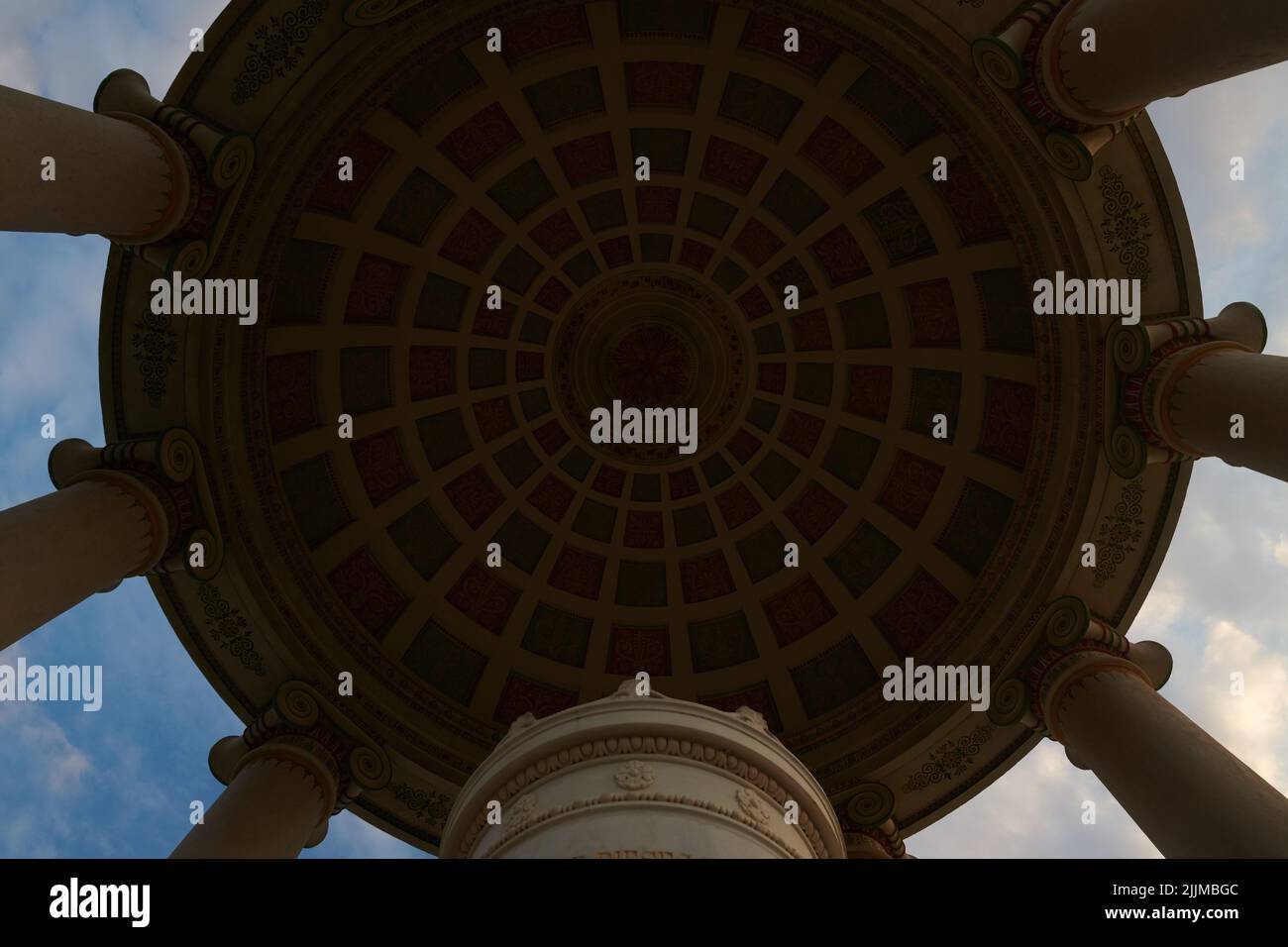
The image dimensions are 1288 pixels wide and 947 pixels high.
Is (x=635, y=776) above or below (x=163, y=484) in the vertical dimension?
below

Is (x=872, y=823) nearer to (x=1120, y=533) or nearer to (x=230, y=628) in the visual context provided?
(x=1120, y=533)

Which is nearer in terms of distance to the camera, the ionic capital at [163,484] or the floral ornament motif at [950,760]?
the ionic capital at [163,484]

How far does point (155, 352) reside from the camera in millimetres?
20906

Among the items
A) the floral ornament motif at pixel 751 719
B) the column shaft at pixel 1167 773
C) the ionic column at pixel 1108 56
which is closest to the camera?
the floral ornament motif at pixel 751 719

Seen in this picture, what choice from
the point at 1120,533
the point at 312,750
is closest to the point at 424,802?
the point at 312,750

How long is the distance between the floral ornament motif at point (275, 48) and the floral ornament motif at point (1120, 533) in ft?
60.7

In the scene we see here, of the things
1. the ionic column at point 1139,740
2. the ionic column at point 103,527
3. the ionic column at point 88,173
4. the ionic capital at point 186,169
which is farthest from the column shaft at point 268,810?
the ionic column at point 1139,740

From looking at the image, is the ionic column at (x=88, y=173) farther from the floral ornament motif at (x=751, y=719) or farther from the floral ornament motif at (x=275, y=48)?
the floral ornament motif at (x=751, y=719)

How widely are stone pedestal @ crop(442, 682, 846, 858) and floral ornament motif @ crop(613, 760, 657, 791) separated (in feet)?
0.03

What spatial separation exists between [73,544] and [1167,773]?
17.6 m

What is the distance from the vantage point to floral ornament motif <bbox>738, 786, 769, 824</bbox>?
9805mm

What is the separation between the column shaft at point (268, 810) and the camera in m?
18.8

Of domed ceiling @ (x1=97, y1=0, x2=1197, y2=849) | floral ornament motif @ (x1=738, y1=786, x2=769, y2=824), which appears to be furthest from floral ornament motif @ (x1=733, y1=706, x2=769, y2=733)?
domed ceiling @ (x1=97, y1=0, x2=1197, y2=849)
